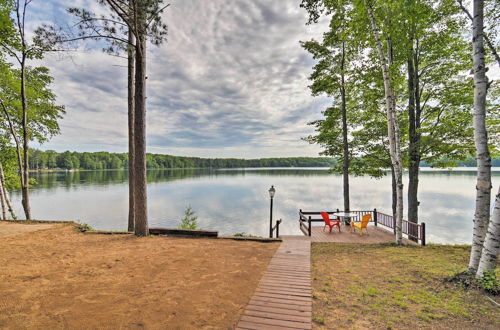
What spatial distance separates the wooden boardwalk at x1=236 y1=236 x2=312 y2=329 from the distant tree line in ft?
168

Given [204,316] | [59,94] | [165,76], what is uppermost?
[165,76]

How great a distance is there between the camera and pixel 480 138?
13.0ft

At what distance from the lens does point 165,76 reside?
14.9 m

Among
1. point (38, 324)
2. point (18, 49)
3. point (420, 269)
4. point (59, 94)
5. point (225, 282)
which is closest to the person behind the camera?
point (38, 324)

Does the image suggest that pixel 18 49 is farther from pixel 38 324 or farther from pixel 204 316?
pixel 204 316

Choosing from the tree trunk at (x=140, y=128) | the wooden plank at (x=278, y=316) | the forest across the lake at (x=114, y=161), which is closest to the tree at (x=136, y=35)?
the tree trunk at (x=140, y=128)

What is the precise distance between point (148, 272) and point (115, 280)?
23.3 inches

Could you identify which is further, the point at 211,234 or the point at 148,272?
the point at 211,234

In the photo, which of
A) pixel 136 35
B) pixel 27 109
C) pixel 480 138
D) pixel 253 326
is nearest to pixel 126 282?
pixel 253 326

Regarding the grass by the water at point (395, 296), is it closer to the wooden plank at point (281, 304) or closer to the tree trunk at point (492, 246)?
the wooden plank at point (281, 304)

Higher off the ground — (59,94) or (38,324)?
(59,94)

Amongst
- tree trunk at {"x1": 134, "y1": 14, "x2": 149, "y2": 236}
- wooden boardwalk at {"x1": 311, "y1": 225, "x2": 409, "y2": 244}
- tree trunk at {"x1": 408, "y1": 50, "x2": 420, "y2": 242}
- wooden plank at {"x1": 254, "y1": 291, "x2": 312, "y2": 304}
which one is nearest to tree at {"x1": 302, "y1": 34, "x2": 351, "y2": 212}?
wooden boardwalk at {"x1": 311, "y1": 225, "x2": 409, "y2": 244}

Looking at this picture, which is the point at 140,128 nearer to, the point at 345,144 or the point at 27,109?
the point at 27,109

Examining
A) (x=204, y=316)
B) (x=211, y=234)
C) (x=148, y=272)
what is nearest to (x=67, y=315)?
(x=148, y=272)
